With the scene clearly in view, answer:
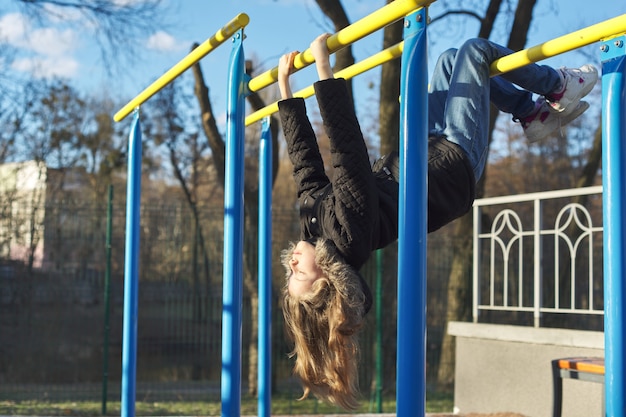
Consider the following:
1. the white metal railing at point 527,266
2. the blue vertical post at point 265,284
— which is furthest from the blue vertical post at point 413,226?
the white metal railing at point 527,266

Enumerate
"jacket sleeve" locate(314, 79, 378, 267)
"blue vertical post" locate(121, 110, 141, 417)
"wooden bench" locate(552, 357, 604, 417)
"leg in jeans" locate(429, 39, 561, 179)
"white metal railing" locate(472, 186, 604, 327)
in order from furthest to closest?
"white metal railing" locate(472, 186, 604, 327) → "wooden bench" locate(552, 357, 604, 417) → "blue vertical post" locate(121, 110, 141, 417) → "leg in jeans" locate(429, 39, 561, 179) → "jacket sleeve" locate(314, 79, 378, 267)

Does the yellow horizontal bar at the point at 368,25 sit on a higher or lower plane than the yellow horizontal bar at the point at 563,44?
higher

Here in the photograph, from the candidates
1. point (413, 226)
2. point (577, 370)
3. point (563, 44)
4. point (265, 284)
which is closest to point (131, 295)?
point (265, 284)

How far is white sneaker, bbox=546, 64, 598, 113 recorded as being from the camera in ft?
9.41

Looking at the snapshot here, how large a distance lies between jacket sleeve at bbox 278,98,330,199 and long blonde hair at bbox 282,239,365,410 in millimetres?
294

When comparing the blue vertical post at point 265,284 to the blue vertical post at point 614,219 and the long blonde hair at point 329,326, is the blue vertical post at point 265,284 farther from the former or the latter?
the blue vertical post at point 614,219

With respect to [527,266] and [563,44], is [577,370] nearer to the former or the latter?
[563,44]

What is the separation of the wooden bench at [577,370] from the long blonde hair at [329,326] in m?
1.92

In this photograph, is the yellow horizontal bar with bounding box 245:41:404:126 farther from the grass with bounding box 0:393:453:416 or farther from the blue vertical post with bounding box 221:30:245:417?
the grass with bounding box 0:393:453:416

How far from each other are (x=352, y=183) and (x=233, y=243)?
23.4 inches

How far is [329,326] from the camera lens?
2631mm

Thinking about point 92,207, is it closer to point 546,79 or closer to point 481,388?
point 481,388

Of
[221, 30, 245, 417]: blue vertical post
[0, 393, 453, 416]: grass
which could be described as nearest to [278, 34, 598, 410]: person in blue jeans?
[221, 30, 245, 417]: blue vertical post

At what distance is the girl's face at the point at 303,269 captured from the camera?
261cm
